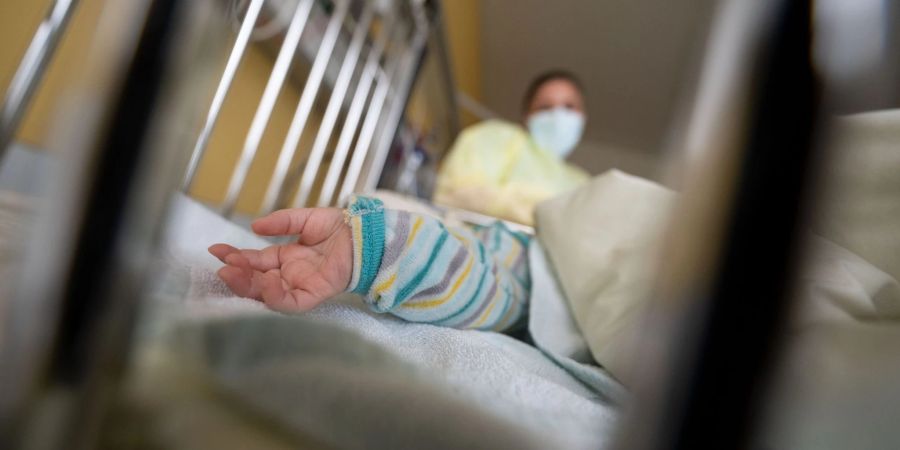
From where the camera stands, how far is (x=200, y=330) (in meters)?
0.18

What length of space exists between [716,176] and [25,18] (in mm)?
752

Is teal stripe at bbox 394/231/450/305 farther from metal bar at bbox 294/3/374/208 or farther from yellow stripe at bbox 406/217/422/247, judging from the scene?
metal bar at bbox 294/3/374/208

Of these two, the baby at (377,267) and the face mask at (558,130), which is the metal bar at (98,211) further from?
the face mask at (558,130)

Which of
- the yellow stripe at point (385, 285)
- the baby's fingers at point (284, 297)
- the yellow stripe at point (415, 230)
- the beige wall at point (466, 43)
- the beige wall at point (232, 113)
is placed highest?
the beige wall at point (466, 43)

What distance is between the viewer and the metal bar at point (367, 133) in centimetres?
105

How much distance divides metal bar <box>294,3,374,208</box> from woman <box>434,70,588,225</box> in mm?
325

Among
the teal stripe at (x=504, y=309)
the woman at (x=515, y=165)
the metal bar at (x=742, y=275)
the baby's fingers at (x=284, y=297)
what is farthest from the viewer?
the woman at (x=515, y=165)

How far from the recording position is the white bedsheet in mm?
178

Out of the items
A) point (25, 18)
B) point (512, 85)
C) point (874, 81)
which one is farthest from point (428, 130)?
point (874, 81)

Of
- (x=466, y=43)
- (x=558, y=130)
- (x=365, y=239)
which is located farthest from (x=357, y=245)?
(x=466, y=43)

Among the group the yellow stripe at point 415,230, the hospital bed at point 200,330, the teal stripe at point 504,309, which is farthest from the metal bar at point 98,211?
the teal stripe at point 504,309

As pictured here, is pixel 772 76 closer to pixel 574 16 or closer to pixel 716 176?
pixel 716 176

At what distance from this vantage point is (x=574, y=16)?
1601 millimetres

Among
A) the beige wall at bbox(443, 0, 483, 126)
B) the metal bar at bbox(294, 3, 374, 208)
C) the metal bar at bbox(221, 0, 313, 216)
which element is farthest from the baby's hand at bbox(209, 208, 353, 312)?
the beige wall at bbox(443, 0, 483, 126)
